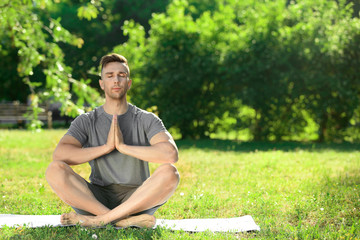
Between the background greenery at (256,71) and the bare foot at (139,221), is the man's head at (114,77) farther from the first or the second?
the background greenery at (256,71)

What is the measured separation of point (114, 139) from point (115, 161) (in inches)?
12.9

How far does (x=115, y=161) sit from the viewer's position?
16.3 feet

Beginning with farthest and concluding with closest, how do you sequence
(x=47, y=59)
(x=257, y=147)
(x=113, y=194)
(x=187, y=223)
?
(x=257, y=147)
(x=47, y=59)
(x=187, y=223)
(x=113, y=194)

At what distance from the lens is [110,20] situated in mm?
29766

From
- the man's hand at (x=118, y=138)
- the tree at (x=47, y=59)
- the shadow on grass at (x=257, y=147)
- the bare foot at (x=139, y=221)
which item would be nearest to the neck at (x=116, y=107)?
the man's hand at (x=118, y=138)

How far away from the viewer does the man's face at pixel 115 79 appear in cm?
487

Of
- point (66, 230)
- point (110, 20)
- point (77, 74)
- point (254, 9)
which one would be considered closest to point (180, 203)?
point (66, 230)

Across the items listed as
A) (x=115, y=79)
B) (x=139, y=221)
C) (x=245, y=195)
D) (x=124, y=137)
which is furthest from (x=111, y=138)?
(x=245, y=195)

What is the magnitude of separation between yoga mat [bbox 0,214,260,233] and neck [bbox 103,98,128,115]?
1.39 metres

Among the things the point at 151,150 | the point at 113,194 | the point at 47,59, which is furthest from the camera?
the point at 47,59

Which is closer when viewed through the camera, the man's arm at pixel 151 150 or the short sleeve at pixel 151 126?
the man's arm at pixel 151 150

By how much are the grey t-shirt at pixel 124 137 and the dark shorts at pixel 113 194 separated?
77 millimetres

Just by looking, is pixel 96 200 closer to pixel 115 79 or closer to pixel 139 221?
pixel 139 221

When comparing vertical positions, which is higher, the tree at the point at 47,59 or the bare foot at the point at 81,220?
the tree at the point at 47,59
